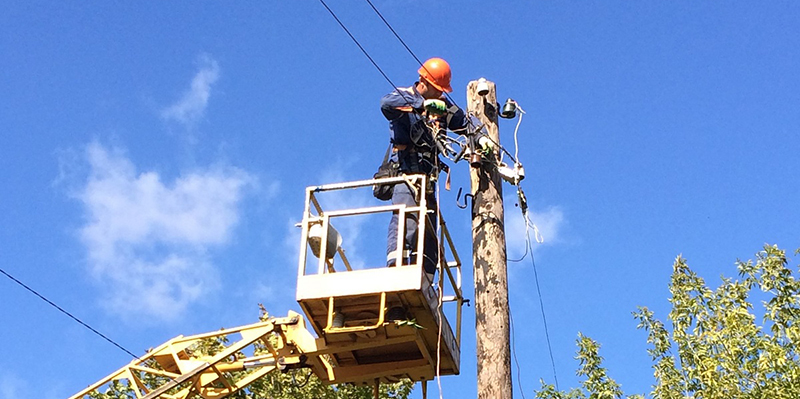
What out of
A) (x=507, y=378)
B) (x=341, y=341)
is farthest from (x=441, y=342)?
(x=507, y=378)

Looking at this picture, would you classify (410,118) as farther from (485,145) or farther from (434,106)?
(485,145)

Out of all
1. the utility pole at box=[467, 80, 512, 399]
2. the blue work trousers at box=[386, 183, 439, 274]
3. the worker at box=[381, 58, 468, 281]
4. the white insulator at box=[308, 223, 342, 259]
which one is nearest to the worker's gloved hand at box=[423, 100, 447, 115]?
the worker at box=[381, 58, 468, 281]

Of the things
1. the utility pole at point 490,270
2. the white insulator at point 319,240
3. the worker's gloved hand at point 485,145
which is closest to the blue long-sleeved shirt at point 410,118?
the utility pole at point 490,270

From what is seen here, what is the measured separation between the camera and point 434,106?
8.97 meters

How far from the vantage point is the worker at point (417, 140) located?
8.84 meters

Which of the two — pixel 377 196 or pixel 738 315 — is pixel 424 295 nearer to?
pixel 377 196

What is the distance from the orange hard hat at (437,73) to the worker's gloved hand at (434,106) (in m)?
0.66

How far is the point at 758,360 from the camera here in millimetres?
13039

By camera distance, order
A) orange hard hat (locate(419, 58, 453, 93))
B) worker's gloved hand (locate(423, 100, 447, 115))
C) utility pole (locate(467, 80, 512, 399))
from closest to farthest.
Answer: utility pole (locate(467, 80, 512, 399))
worker's gloved hand (locate(423, 100, 447, 115))
orange hard hat (locate(419, 58, 453, 93))

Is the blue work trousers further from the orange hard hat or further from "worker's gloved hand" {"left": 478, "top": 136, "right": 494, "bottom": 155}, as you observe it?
the orange hard hat

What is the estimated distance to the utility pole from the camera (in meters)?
7.50

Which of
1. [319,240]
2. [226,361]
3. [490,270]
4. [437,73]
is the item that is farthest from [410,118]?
[226,361]

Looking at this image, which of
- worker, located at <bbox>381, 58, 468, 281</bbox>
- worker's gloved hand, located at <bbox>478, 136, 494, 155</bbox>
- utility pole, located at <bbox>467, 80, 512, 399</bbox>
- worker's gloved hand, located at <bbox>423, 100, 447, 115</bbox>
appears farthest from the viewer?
worker's gloved hand, located at <bbox>423, 100, 447, 115</bbox>

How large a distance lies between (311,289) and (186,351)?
315 cm
